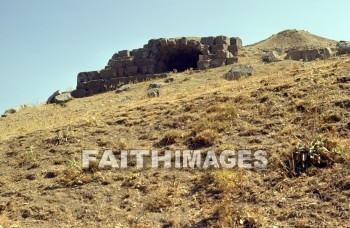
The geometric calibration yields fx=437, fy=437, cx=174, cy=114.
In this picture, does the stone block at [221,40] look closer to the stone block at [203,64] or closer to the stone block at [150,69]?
the stone block at [203,64]

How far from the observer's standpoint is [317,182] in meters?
7.21

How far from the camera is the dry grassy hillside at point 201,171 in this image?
6996 mm

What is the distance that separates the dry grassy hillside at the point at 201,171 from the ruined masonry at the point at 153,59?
410 inches

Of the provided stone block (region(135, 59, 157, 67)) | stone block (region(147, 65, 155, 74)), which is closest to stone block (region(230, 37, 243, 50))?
stone block (region(135, 59, 157, 67))

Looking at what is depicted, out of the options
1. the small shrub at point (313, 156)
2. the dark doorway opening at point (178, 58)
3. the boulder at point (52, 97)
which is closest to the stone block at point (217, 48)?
the dark doorway opening at point (178, 58)

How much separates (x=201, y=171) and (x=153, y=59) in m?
16.8

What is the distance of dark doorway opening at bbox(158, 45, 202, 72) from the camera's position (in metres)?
24.9

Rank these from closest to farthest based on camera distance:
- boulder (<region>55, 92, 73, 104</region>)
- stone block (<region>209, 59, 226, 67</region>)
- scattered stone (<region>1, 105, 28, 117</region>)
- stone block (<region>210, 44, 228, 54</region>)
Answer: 1. scattered stone (<region>1, 105, 28, 117</region>)
2. stone block (<region>209, 59, 226, 67</region>)
3. boulder (<region>55, 92, 73, 104</region>)
4. stone block (<region>210, 44, 228, 54</region>)

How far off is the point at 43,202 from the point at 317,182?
5035mm

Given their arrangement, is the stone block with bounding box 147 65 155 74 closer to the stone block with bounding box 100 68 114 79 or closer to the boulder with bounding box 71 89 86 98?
the stone block with bounding box 100 68 114 79

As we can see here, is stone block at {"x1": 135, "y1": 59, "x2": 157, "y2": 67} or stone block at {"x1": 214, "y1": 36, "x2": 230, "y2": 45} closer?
stone block at {"x1": 214, "y1": 36, "x2": 230, "y2": 45}

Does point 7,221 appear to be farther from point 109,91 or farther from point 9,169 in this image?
point 109,91

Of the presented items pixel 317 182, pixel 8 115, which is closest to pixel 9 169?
pixel 317 182

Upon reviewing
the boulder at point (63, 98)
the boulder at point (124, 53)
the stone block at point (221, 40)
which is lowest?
the boulder at point (63, 98)
